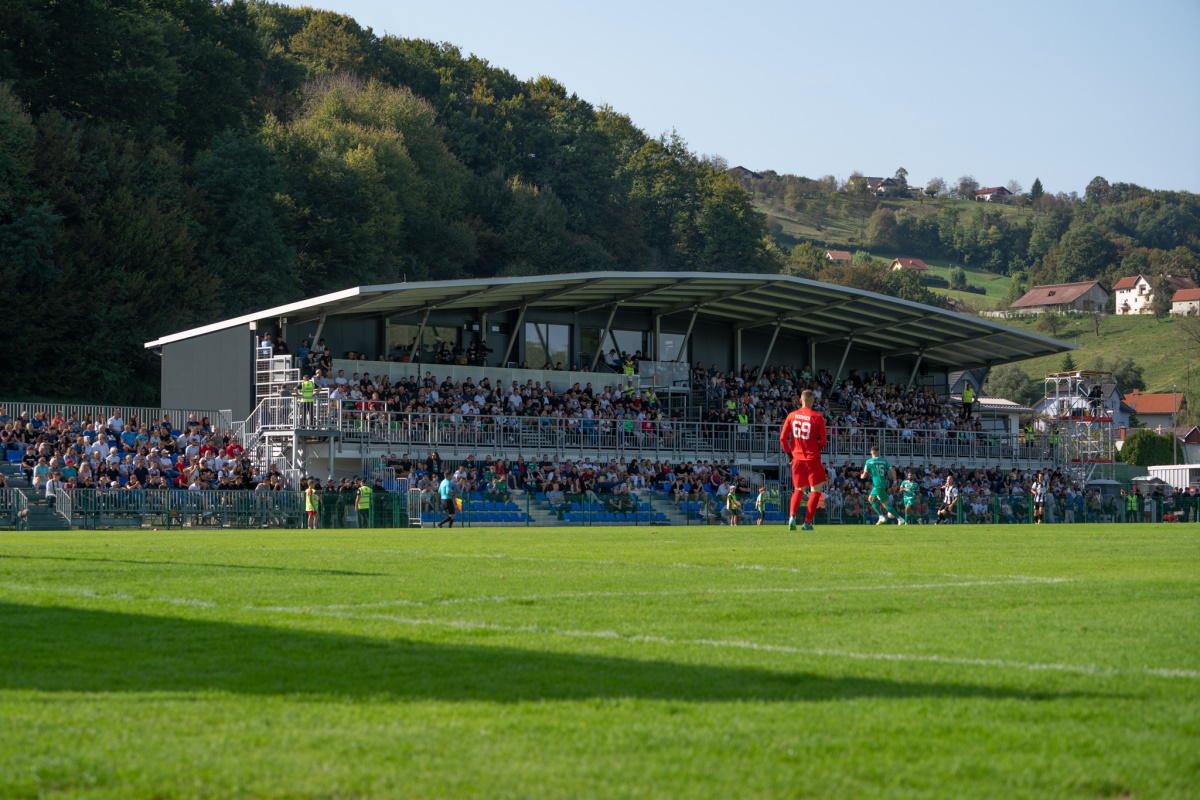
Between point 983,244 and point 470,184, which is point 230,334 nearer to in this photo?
point 470,184

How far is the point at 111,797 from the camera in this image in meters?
3.79

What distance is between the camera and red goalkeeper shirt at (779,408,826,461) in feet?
67.8

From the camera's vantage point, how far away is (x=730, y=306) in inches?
2074

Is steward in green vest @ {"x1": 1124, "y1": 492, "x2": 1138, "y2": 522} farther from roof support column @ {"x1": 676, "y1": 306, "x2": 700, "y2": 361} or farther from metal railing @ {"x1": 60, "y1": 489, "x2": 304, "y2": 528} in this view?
metal railing @ {"x1": 60, "y1": 489, "x2": 304, "y2": 528}

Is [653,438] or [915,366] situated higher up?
[915,366]

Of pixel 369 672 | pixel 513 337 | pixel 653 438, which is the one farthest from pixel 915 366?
pixel 369 672

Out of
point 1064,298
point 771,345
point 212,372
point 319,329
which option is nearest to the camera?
point 319,329

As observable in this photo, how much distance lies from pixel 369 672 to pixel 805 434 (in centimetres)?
1539

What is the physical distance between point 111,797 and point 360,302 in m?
38.0

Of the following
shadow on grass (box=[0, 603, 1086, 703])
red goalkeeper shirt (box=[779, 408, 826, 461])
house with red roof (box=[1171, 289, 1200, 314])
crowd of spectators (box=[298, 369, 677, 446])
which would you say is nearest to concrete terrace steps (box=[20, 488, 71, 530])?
crowd of spectators (box=[298, 369, 677, 446])

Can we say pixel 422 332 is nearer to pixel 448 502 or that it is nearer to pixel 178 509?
pixel 448 502

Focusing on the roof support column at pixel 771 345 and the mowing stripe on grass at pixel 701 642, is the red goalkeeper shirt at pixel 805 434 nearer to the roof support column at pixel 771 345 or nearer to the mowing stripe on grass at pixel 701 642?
the mowing stripe on grass at pixel 701 642

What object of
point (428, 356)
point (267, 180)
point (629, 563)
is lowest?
point (629, 563)

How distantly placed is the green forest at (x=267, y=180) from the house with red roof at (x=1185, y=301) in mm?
78170
